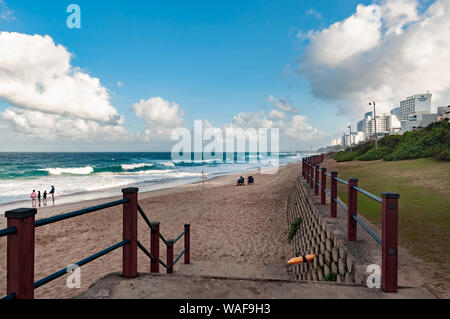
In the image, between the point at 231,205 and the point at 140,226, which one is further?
the point at 231,205

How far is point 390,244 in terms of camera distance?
2.56 m

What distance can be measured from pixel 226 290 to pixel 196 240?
6649mm

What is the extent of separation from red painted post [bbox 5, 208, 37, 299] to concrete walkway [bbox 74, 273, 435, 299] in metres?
0.70

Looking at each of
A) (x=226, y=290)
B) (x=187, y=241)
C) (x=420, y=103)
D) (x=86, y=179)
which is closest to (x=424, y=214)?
Result: (x=226, y=290)

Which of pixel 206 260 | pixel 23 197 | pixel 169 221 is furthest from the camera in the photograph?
pixel 23 197

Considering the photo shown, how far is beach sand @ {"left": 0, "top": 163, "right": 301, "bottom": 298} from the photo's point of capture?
651 cm

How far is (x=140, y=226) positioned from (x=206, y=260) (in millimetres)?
4436

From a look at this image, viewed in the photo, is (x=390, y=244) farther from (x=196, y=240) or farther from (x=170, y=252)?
(x=196, y=240)

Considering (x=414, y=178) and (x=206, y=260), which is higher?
(x=414, y=178)

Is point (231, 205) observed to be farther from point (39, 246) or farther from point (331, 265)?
point (331, 265)

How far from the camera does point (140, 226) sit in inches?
413

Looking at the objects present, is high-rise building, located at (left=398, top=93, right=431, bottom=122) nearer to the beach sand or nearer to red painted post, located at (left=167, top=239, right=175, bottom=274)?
the beach sand
